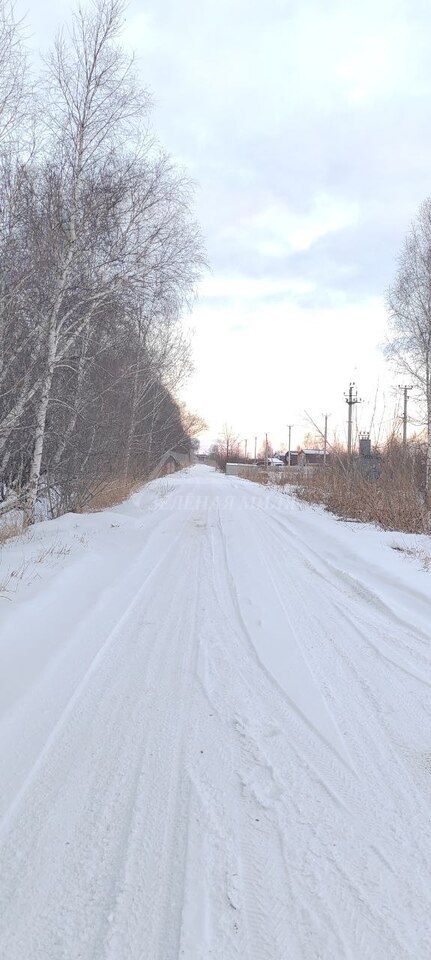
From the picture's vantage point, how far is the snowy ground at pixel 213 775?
5.91 ft

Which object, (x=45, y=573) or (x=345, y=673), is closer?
(x=345, y=673)

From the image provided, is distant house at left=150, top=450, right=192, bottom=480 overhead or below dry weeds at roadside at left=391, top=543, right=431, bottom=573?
overhead

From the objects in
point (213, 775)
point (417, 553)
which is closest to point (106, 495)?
point (417, 553)

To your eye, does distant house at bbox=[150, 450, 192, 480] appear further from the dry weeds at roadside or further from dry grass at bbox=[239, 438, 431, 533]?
the dry weeds at roadside

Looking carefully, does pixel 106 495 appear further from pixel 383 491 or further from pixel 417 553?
pixel 417 553

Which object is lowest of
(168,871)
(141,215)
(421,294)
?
(168,871)

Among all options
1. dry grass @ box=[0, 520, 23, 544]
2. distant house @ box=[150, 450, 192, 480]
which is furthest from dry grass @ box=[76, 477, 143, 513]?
distant house @ box=[150, 450, 192, 480]

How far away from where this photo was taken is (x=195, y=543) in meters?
9.68

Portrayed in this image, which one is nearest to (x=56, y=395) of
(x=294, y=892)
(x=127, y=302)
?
(x=127, y=302)

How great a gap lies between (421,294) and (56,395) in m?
14.8

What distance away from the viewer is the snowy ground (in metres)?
1.80

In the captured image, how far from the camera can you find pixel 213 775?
2643 millimetres

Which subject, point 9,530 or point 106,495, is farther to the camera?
point 106,495

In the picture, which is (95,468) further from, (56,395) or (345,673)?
(345,673)
